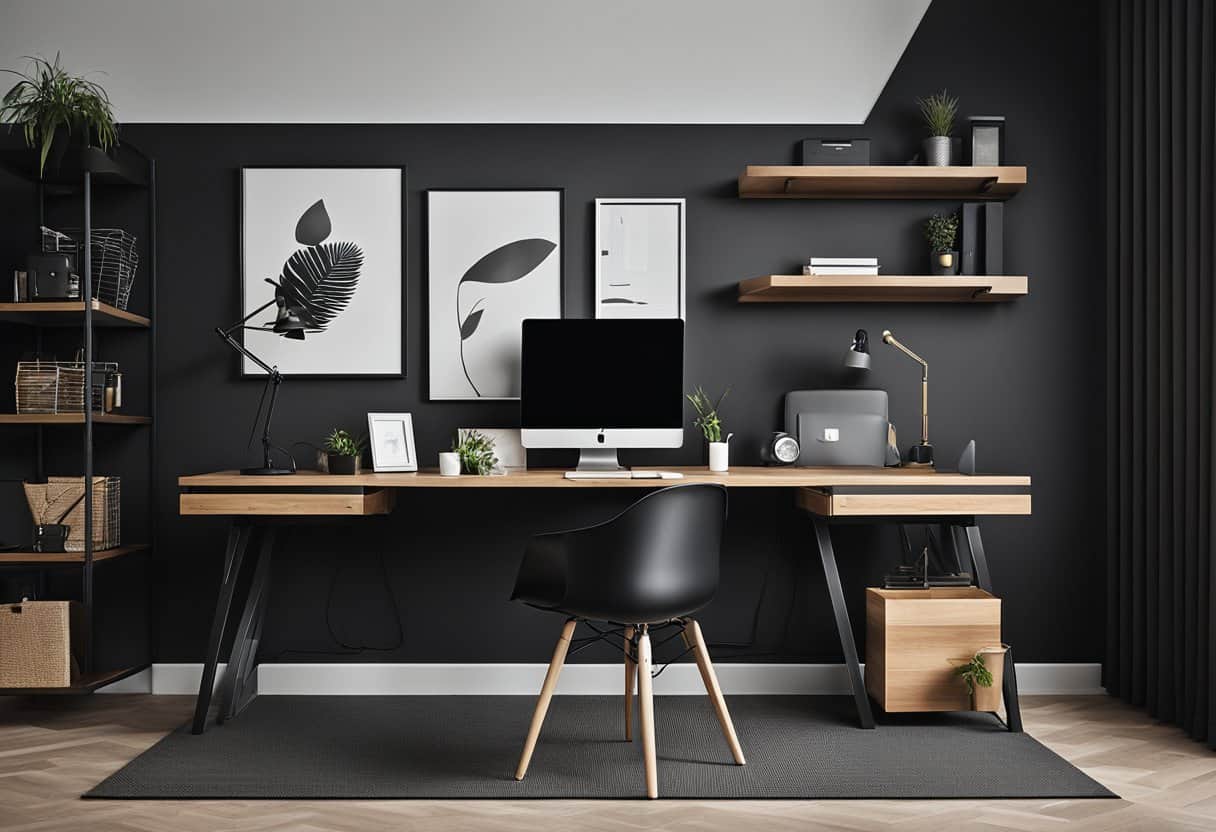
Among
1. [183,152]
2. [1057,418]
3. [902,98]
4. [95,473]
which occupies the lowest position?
[95,473]

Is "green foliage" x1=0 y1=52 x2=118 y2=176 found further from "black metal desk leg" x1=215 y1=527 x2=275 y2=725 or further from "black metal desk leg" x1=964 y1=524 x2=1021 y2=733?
"black metal desk leg" x1=964 y1=524 x2=1021 y2=733

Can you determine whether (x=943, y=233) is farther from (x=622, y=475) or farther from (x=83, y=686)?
(x=83, y=686)

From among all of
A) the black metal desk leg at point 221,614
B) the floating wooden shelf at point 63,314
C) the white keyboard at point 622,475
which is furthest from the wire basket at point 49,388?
the white keyboard at point 622,475

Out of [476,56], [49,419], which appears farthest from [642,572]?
[49,419]

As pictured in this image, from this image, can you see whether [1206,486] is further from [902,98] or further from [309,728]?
[309,728]

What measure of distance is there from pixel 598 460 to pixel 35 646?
6.74 feet

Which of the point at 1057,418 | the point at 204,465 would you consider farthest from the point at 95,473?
the point at 1057,418

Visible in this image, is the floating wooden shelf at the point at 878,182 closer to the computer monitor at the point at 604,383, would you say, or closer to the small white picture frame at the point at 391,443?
the computer monitor at the point at 604,383

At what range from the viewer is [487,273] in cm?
367

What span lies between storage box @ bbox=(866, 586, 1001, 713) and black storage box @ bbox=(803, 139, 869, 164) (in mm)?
1632

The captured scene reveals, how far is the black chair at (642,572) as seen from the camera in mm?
2613

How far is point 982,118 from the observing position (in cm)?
360

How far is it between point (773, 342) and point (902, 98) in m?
1.09

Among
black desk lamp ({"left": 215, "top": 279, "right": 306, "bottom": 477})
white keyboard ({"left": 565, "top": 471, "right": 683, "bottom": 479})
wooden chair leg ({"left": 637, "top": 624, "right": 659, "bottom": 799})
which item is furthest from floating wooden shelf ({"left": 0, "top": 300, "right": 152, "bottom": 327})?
wooden chair leg ({"left": 637, "top": 624, "right": 659, "bottom": 799})
